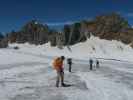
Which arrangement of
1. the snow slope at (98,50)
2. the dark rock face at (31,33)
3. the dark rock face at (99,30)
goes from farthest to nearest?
the dark rock face at (31,33), the dark rock face at (99,30), the snow slope at (98,50)

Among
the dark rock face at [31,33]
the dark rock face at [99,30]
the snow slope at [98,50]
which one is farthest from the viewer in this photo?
the dark rock face at [31,33]

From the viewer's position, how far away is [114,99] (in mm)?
14164

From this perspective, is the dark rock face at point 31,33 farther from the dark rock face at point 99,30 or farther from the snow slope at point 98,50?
the snow slope at point 98,50

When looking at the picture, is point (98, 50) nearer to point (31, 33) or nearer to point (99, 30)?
point (99, 30)

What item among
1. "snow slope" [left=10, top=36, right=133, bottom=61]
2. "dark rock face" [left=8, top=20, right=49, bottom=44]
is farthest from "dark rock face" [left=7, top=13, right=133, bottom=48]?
"dark rock face" [left=8, top=20, right=49, bottom=44]

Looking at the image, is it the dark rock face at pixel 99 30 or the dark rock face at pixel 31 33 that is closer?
the dark rock face at pixel 99 30

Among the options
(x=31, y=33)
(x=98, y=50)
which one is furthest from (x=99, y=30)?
(x=31, y=33)

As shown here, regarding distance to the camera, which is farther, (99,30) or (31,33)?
(31,33)

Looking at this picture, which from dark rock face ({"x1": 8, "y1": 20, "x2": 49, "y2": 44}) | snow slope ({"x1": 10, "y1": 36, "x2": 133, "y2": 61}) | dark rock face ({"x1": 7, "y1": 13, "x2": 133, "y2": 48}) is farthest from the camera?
dark rock face ({"x1": 8, "y1": 20, "x2": 49, "y2": 44})

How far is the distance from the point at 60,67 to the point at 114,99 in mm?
4348

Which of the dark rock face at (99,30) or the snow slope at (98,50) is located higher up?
the dark rock face at (99,30)

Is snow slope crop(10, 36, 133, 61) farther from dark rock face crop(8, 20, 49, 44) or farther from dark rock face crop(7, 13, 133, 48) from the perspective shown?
dark rock face crop(8, 20, 49, 44)

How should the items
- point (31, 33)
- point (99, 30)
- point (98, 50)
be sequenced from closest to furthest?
point (98, 50), point (99, 30), point (31, 33)

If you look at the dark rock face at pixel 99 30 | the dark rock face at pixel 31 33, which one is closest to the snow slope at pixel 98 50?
the dark rock face at pixel 99 30
